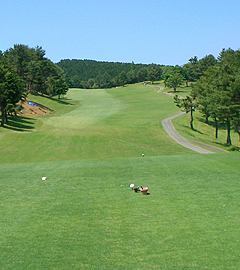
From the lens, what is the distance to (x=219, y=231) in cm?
1152

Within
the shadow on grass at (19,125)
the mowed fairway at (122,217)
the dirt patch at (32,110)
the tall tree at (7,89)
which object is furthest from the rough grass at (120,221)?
the dirt patch at (32,110)

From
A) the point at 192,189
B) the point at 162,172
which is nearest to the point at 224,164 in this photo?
the point at 162,172

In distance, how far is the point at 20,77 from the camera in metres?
91.4

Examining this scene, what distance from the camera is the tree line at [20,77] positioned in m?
59.9

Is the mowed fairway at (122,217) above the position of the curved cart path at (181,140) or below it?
above

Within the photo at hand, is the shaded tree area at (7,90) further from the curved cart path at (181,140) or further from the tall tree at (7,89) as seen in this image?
the curved cart path at (181,140)

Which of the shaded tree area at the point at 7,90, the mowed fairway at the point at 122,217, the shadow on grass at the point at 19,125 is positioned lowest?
the shadow on grass at the point at 19,125

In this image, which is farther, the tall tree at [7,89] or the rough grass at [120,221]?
the tall tree at [7,89]

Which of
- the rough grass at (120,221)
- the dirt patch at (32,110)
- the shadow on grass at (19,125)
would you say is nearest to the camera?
the rough grass at (120,221)

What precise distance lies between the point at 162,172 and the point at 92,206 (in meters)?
7.97

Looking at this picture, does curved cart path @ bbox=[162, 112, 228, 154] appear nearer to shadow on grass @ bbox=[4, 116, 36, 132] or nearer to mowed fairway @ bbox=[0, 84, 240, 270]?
mowed fairway @ bbox=[0, 84, 240, 270]

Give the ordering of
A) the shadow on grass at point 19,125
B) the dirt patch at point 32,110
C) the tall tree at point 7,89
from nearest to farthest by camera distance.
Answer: the tall tree at point 7,89 → the shadow on grass at point 19,125 → the dirt patch at point 32,110

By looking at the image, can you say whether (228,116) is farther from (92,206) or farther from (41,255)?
(41,255)

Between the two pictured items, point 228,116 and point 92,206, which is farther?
point 228,116
